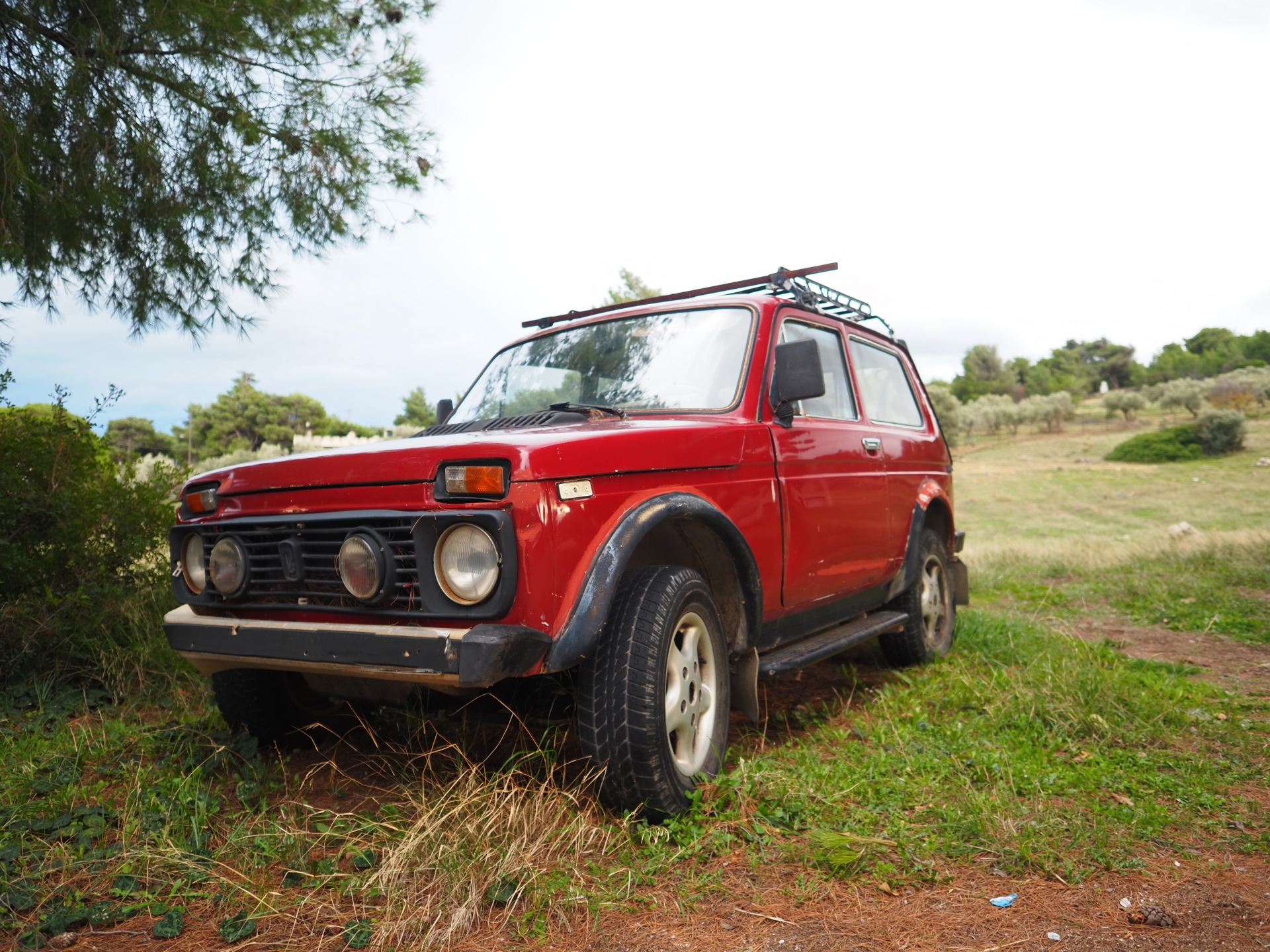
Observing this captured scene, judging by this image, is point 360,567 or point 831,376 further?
point 831,376

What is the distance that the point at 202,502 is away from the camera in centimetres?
297

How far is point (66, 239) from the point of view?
5328mm

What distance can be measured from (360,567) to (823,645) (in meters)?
2.09

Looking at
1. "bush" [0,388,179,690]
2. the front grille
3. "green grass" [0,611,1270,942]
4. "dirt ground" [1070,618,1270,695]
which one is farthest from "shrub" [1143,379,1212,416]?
the front grille

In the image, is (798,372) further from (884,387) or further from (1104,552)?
(1104,552)

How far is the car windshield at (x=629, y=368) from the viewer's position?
11.5 feet

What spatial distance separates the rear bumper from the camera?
2230 mm

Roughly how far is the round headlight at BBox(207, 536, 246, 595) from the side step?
6.19 ft

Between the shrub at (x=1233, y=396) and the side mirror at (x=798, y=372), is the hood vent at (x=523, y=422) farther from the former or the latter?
the shrub at (x=1233, y=396)

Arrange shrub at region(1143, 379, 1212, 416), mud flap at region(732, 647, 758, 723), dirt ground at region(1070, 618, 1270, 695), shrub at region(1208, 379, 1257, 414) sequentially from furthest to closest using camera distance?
shrub at region(1143, 379, 1212, 416)
shrub at region(1208, 379, 1257, 414)
dirt ground at region(1070, 618, 1270, 695)
mud flap at region(732, 647, 758, 723)

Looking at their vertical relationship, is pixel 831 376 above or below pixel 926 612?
above

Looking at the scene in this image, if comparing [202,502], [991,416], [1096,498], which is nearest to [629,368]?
[202,502]

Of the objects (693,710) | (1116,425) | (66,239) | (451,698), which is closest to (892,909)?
(693,710)

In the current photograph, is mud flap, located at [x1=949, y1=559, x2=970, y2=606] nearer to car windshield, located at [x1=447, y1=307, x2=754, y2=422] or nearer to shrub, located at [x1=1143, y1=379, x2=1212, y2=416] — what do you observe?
car windshield, located at [x1=447, y1=307, x2=754, y2=422]
